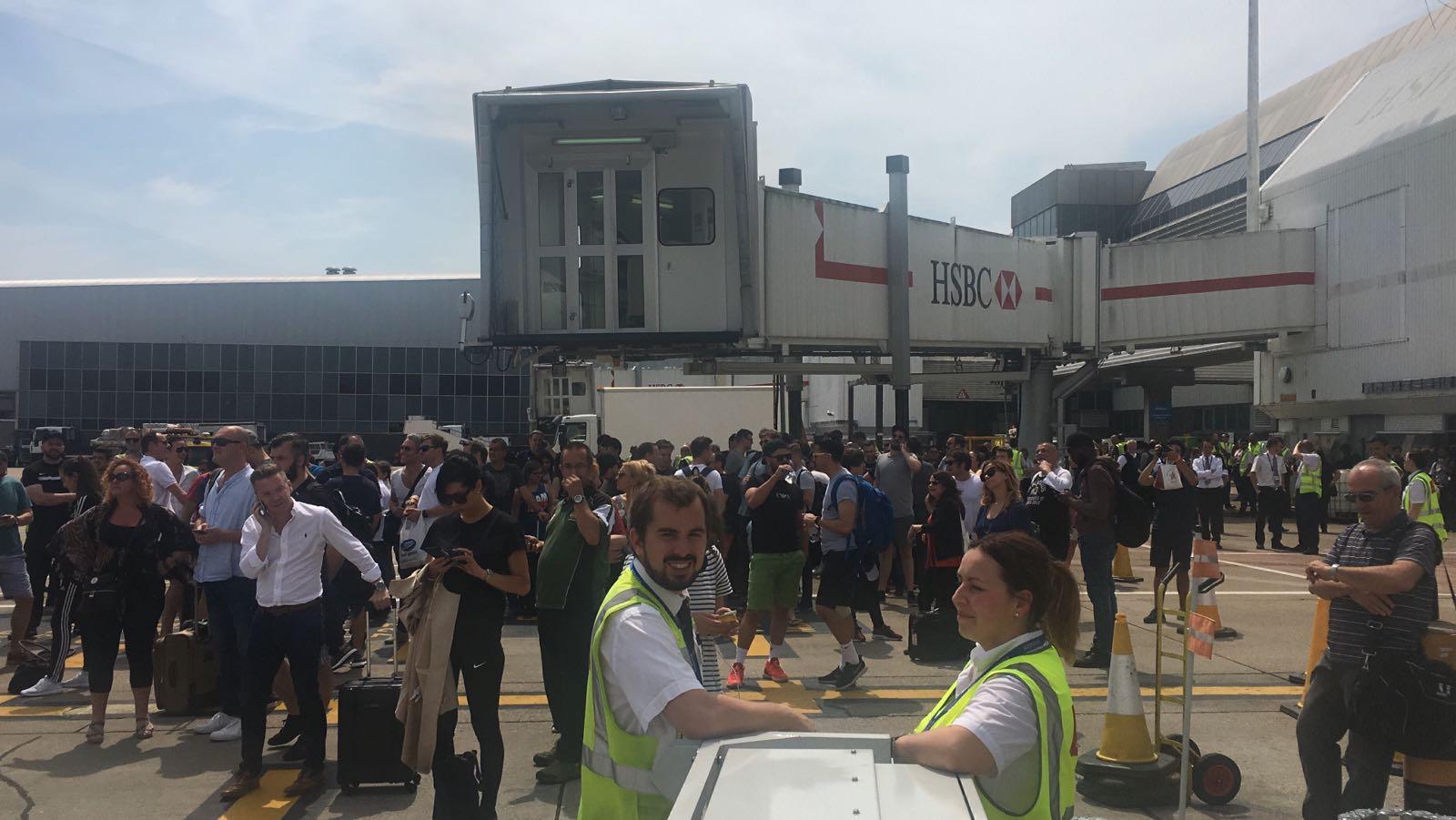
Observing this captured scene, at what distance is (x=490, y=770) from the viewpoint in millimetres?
4887

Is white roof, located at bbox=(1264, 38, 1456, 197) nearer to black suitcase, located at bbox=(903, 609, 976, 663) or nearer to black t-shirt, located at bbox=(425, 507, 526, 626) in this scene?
black suitcase, located at bbox=(903, 609, 976, 663)

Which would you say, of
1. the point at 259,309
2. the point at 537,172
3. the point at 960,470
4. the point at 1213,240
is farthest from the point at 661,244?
the point at 259,309

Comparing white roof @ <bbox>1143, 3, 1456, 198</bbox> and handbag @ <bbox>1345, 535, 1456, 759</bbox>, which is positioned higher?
white roof @ <bbox>1143, 3, 1456, 198</bbox>

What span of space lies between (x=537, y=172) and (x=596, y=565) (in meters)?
10.7

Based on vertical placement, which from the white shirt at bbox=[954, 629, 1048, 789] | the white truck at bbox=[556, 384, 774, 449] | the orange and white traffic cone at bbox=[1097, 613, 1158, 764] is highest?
the white truck at bbox=[556, 384, 774, 449]

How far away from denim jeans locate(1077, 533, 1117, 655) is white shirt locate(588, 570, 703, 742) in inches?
255

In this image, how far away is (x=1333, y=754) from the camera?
174 inches

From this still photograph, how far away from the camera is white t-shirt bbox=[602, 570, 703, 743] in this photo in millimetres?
2371

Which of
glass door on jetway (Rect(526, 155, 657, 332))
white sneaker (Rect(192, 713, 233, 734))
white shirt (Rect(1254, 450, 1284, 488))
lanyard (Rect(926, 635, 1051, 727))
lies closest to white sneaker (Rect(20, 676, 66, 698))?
white sneaker (Rect(192, 713, 233, 734))

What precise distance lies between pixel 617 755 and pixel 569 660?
3.38m

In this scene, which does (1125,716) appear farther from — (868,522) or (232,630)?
(232,630)

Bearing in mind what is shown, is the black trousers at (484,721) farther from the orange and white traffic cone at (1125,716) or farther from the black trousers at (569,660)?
the orange and white traffic cone at (1125,716)

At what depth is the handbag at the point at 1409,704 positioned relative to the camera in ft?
13.5

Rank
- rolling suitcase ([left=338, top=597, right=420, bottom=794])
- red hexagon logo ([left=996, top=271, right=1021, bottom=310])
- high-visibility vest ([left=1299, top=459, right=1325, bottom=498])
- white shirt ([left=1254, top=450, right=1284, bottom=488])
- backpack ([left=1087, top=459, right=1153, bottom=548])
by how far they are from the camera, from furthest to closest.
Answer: red hexagon logo ([left=996, top=271, right=1021, bottom=310]), white shirt ([left=1254, top=450, right=1284, bottom=488]), high-visibility vest ([left=1299, top=459, right=1325, bottom=498]), backpack ([left=1087, top=459, right=1153, bottom=548]), rolling suitcase ([left=338, top=597, right=420, bottom=794])
